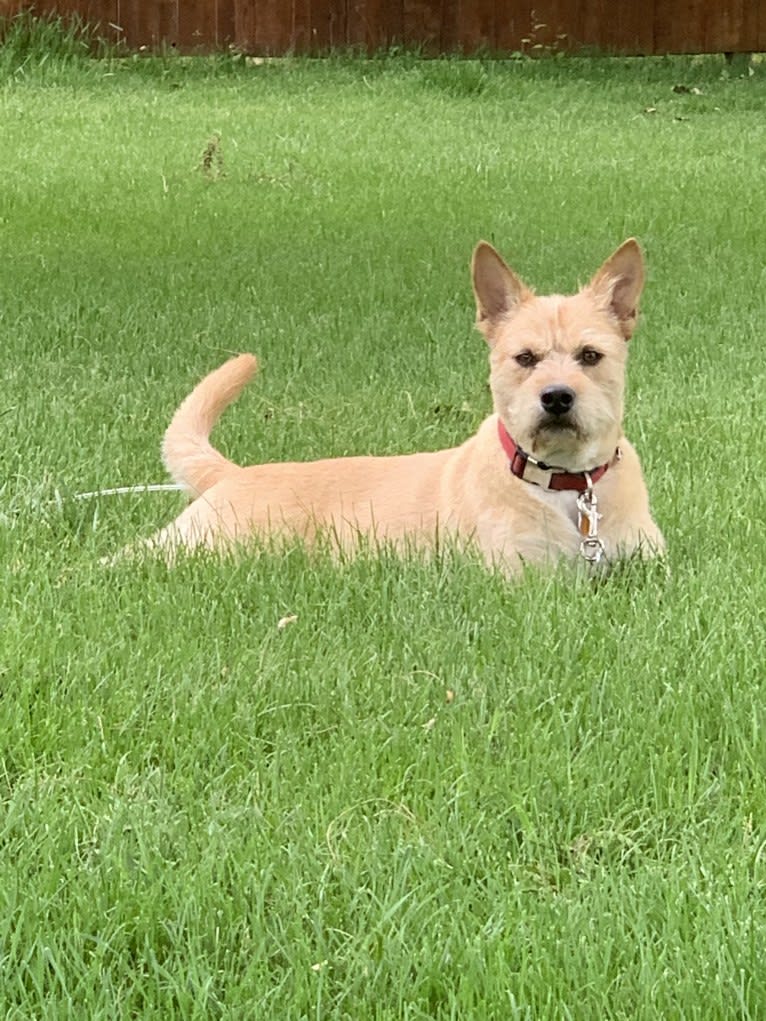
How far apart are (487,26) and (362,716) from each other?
1457 centimetres

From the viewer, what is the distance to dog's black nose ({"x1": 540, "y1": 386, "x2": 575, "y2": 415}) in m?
3.45

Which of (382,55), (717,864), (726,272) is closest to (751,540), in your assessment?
(717,864)

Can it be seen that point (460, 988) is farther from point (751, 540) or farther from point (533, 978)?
point (751, 540)

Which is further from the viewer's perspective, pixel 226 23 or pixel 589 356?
pixel 226 23

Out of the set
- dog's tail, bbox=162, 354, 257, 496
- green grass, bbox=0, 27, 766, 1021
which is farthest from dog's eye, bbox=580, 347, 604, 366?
dog's tail, bbox=162, 354, 257, 496

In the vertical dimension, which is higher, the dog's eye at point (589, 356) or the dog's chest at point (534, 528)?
the dog's eye at point (589, 356)

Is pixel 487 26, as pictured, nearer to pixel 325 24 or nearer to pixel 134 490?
pixel 325 24

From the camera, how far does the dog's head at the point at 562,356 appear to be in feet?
11.5

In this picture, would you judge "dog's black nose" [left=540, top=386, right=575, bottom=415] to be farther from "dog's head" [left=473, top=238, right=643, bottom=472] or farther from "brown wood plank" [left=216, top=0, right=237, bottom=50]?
"brown wood plank" [left=216, top=0, right=237, bottom=50]

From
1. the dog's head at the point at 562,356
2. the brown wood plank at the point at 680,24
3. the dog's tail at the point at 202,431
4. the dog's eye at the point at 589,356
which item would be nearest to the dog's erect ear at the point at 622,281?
the dog's head at the point at 562,356

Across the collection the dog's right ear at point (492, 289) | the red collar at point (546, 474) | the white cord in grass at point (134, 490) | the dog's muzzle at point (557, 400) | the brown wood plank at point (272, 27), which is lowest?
the white cord in grass at point (134, 490)

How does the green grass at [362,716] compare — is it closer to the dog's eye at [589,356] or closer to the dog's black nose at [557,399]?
the dog's black nose at [557,399]

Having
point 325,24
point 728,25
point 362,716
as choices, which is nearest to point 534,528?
point 362,716

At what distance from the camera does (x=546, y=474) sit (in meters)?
3.63
